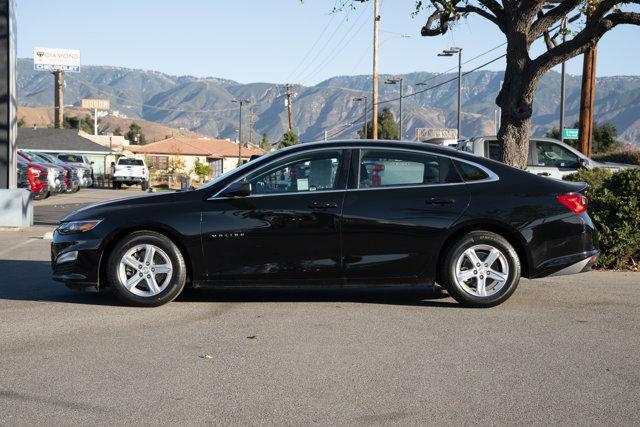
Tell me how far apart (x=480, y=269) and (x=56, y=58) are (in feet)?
343

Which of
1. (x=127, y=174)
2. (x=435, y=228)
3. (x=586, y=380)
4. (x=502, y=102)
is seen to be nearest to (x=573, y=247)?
(x=435, y=228)

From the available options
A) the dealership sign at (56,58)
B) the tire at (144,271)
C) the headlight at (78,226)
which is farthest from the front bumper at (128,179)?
the dealership sign at (56,58)

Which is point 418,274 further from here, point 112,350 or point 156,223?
point 112,350

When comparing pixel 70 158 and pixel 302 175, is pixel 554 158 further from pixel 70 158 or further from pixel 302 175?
pixel 70 158

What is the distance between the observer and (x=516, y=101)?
14.3 metres

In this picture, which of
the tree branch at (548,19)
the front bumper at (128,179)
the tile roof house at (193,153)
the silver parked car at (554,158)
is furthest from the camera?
the tile roof house at (193,153)

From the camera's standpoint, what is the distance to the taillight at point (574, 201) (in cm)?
781

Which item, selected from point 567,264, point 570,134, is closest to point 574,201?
point 567,264

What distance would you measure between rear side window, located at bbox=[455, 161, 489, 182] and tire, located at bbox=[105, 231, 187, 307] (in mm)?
2743

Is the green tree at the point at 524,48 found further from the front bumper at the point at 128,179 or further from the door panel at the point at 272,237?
the front bumper at the point at 128,179

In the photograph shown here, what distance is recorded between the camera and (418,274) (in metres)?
7.67

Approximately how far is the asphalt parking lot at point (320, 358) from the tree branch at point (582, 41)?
6.14 metres

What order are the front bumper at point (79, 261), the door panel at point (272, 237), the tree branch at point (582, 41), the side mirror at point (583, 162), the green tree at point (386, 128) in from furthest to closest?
the green tree at point (386, 128) < the side mirror at point (583, 162) < the tree branch at point (582, 41) < the front bumper at point (79, 261) < the door panel at point (272, 237)

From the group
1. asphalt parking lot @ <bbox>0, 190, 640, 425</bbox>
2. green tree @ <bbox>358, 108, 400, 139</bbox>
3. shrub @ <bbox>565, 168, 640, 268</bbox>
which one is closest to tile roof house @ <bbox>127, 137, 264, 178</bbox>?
green tree @ <bbox>358, 108, 400, 139</bbox>
